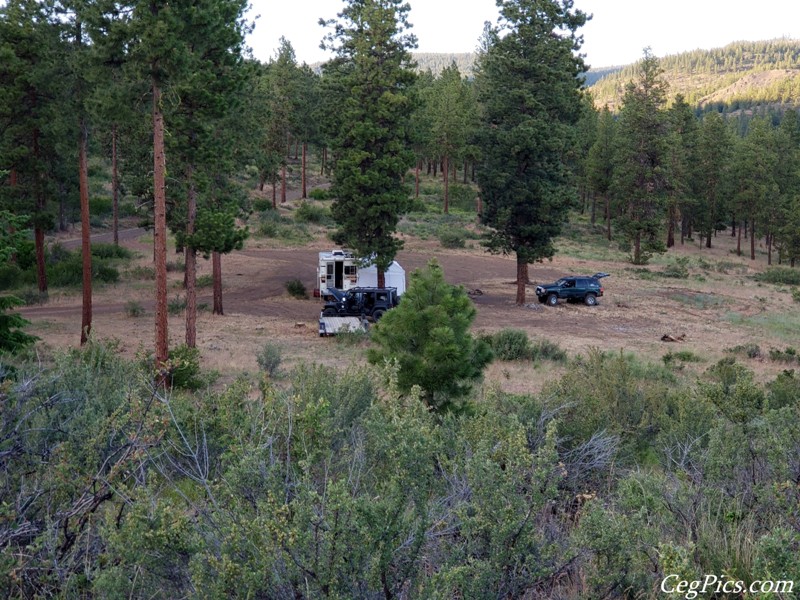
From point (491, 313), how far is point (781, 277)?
1159 inches

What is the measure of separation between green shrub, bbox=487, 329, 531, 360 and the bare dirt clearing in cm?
124

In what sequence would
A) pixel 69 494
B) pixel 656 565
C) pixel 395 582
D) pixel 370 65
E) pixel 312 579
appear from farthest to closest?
pixel 370 65 < pixel 69 494 < pixel 656 565 < pixel 395 582 < pixel 312 579

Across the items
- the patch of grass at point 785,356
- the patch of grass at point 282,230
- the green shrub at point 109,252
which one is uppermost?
the patch of grass at point 282,230

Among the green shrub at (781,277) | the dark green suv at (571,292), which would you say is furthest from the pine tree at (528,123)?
the green shrub at (781,277)

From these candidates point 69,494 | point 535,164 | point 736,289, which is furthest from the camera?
point 736,289

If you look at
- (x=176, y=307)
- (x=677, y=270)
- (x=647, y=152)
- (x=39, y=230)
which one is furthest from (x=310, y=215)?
(x=39, y=230)

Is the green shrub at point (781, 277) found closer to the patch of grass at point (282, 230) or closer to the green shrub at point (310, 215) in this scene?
the patch of grass at point (282, 230)

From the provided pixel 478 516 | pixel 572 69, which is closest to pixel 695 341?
pixel 572 69

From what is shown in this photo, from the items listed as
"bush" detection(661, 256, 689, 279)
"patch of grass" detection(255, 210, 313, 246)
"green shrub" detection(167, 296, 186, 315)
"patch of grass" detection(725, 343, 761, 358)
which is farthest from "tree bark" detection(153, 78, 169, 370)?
"bush" detection(661, 256, 689, 279)

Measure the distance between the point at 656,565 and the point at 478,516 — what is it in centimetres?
118

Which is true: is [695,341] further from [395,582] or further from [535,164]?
[395,582]

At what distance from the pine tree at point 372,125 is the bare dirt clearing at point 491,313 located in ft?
14.1

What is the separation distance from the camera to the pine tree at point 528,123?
32094 millimetres

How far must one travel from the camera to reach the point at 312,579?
374 centimetres
